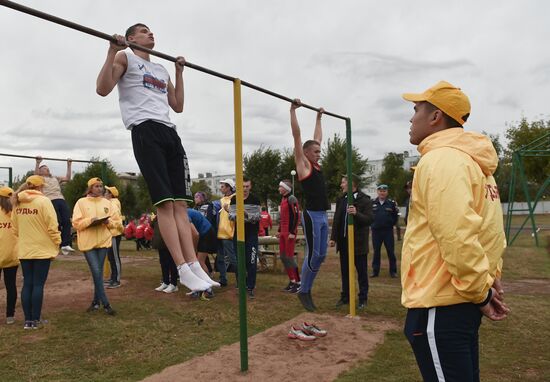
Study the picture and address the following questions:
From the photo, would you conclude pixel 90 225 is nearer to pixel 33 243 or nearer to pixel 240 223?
pixel 33 243

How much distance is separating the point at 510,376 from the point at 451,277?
2807 millimetres

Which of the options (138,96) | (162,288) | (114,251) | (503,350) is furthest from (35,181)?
(503,350)

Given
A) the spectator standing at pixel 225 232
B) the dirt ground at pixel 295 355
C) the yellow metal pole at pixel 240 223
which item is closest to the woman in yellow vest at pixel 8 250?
the dirt ground at pixel 295 355

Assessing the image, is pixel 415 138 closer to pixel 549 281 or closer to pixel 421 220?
pixel 421 220

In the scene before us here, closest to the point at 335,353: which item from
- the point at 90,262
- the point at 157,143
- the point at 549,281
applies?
the point at 157,143

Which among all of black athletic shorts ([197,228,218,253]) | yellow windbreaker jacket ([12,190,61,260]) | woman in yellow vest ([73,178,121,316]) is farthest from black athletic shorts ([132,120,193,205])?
black athletic shorts ([197,228,218,253])

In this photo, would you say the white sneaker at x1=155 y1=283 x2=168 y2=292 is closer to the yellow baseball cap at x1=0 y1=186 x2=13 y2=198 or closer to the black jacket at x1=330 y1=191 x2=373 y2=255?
→ the yellow baseball cap at x1=0 y1=186 x2=13 y2=198

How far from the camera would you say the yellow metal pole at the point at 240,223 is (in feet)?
14.3

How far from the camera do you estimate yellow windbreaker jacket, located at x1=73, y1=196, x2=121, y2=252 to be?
6.61 m

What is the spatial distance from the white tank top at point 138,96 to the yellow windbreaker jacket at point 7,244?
3604 millimetres

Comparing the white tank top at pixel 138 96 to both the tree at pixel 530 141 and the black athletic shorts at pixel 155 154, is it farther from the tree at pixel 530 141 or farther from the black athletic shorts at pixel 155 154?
the tree at pixel 530 141

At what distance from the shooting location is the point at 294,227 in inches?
338

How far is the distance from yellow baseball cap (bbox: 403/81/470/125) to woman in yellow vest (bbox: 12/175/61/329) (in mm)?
5177

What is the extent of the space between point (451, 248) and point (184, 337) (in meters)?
4.20
